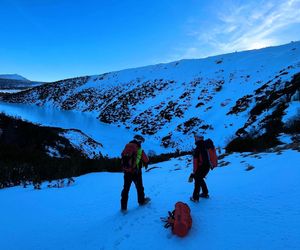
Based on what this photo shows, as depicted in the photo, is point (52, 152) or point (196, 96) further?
point (196, 96)

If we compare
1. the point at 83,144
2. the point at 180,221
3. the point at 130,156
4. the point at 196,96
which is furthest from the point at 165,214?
the point at 196,96

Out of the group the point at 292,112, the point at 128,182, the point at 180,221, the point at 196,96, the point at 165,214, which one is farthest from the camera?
the point at 196,96

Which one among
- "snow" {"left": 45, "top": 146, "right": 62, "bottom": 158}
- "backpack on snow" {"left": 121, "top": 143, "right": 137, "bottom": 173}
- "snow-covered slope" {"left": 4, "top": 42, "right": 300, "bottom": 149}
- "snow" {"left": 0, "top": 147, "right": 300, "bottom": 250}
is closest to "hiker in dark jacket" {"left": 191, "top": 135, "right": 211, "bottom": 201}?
"snow" {"left": 0, "top": 147, "right": 300, "bottom": 250}

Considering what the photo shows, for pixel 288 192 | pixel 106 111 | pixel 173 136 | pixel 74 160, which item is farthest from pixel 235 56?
pixel 288 192

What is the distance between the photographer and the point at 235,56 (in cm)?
4266

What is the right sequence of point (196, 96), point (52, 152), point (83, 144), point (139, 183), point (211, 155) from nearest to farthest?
point (211, 155)
point (139, 183)
point (52, 152)
point (83, 144)
point (196, 96)

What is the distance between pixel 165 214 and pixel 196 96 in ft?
89.8

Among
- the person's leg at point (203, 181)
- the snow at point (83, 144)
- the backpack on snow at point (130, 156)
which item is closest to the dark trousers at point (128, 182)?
the backpack on snow at point (130, 156)

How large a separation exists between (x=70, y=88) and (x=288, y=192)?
57.8 meters

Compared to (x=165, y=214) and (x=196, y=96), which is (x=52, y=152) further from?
(x=196, y=96)

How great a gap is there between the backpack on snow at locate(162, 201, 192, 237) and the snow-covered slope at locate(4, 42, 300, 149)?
11083 millimetres

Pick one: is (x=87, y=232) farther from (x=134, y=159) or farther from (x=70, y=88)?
(x=70, y=88)

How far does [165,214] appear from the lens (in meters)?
5.07

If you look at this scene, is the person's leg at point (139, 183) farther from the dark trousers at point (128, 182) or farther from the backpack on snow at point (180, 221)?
the backpack on snow at point (180, 221)
